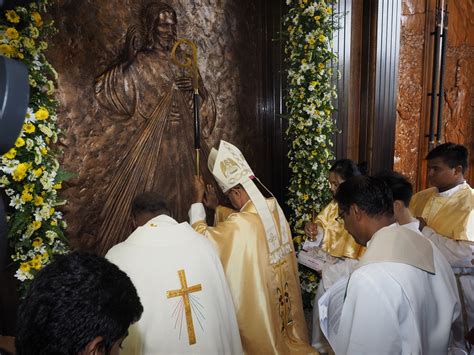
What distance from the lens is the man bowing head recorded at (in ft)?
9.85

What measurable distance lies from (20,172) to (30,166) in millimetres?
77

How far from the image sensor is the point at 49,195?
2.24 m

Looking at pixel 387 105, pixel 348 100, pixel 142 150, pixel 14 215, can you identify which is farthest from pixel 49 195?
pixel 387 105

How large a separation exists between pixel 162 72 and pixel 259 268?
2.02m

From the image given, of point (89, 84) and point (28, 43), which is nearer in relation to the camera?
point (28, 43)

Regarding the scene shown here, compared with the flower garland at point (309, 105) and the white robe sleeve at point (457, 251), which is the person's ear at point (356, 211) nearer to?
the white robe sleeve at point (457, 251)

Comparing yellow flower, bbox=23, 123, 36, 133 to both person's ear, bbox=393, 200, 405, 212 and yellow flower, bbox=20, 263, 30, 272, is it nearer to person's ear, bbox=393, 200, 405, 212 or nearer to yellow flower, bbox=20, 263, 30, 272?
yellow flower, bbox=20, 263, 30, 272

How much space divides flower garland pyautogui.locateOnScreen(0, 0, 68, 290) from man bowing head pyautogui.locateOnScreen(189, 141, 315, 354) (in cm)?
122

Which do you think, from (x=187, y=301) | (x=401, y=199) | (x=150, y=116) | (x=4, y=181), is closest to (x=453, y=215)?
(x=401, y=199)

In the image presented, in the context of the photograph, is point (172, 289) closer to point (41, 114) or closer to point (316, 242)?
point (41, 114)

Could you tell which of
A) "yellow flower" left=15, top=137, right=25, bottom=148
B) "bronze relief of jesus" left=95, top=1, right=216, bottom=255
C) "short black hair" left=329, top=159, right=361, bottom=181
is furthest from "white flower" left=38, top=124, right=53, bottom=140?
"short black hair" left=329, top=159, right=361, bottom=181

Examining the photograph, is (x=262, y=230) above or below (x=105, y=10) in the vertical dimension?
below

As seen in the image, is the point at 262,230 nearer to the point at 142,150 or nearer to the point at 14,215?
the point at 142,150

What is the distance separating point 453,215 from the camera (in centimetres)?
350
